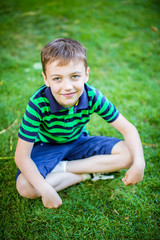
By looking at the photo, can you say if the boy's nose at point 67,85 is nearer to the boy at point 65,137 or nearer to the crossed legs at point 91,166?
the boy at point 65,137

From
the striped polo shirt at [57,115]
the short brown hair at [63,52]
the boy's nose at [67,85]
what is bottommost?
the striped polo shirt at [57,115]

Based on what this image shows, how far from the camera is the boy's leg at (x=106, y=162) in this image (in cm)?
163

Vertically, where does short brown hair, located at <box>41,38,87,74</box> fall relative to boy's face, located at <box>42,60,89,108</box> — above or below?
above

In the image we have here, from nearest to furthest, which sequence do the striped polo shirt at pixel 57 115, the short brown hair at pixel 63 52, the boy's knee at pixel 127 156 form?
the short brown hair at pixel 63 52
the striped polo shirt at pixel 57 115
the boy's knee at pixel 127 156

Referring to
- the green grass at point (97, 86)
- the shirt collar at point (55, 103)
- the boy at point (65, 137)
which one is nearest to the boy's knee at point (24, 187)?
the boy at point (65, 137)

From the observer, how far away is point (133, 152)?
1.54m

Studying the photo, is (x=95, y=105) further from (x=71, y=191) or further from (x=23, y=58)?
(x=23, y=58)

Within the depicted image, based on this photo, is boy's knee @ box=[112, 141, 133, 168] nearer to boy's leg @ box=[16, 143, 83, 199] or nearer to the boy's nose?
boy's leg @ box=[16, 143, 83, 199]

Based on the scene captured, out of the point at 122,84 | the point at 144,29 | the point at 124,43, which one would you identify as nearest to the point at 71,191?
the point at 122,84

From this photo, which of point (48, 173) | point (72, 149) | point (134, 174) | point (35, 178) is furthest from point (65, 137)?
point (134, 174)

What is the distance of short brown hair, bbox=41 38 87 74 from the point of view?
131cm

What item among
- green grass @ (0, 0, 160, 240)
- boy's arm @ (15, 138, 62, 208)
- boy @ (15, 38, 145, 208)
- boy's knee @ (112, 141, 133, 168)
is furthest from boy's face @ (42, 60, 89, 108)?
green grass @ (0, 0, 160, 240)

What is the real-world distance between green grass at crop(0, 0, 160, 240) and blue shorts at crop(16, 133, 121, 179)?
0.88 ft

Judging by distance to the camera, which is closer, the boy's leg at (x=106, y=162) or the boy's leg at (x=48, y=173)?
the boy's leg at (x=48, y=173)
